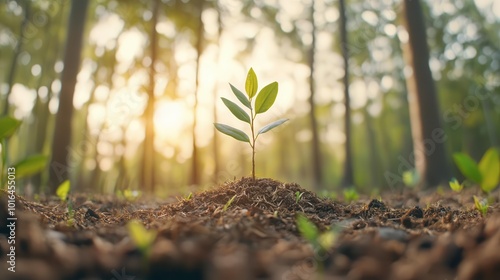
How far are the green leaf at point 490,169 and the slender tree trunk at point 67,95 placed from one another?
17.9 ft

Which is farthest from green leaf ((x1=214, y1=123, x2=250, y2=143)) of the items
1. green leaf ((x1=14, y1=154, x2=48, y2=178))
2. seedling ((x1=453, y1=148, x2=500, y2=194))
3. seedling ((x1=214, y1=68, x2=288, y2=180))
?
seedling ((x1=453, y1=148, x2=500, y2=194))

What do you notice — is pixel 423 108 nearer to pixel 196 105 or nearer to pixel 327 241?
pixel 327 241

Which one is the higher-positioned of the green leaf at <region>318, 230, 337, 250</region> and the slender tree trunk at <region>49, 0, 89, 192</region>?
the slender tree trunk at <region>49, 0, 89, 192</region>

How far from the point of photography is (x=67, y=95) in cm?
638

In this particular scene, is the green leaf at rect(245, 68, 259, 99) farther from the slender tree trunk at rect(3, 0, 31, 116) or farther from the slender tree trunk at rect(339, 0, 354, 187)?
the slender tree trunk at rect(3, 0, 31, 116)

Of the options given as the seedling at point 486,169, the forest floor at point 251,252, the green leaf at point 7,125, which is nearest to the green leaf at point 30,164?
the green leaf at point 7,125

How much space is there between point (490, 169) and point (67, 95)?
235 inches

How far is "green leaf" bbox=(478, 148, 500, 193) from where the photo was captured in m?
3.15

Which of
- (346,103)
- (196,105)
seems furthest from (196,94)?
→ (346,103)

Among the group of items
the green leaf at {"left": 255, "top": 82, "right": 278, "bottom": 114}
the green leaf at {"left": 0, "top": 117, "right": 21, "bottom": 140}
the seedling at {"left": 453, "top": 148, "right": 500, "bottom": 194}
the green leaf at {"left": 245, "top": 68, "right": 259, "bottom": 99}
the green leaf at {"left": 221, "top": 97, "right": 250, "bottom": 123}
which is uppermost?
the green leaf at {"left": 245, "top": 68, "right": 259, "bottom": 99}

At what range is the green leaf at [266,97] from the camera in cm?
237

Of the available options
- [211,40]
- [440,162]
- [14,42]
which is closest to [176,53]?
Result: [211,40]

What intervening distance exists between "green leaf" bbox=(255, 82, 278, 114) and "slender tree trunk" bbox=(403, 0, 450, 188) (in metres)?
4.54

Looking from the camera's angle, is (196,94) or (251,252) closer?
(251,252)
